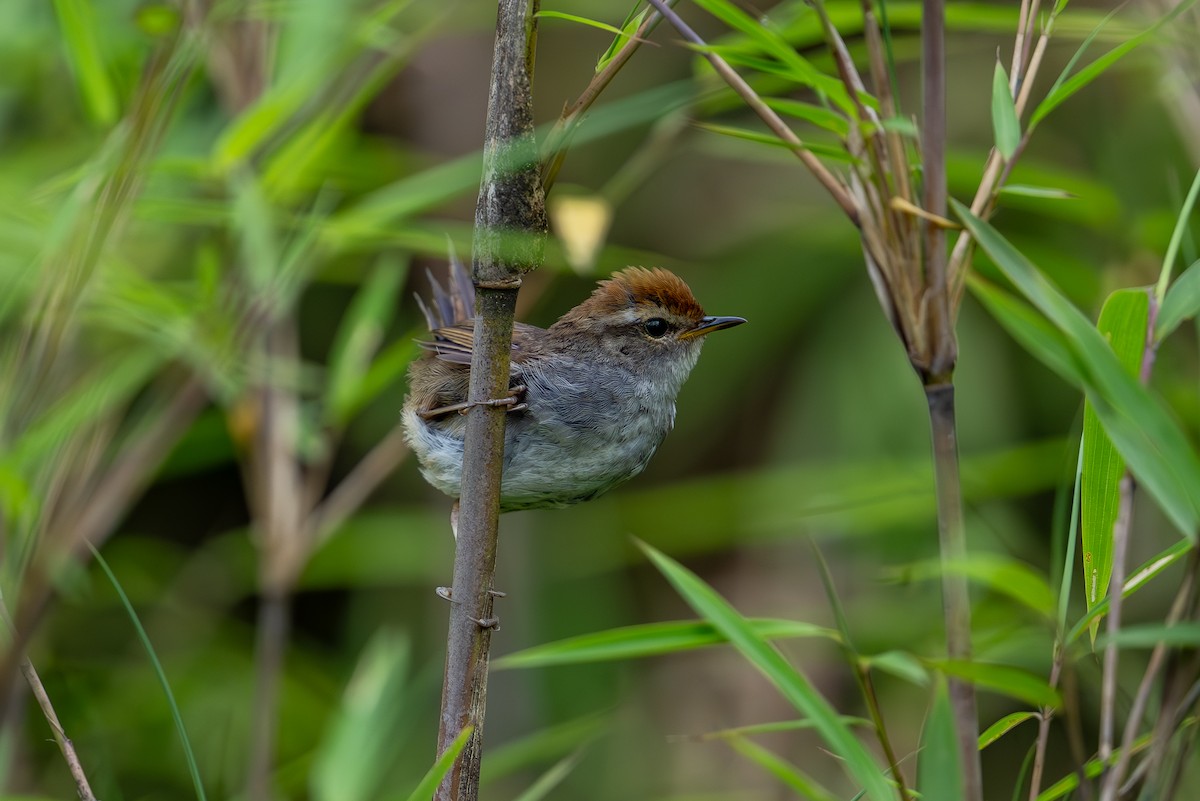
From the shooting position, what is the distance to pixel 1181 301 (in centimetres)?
147

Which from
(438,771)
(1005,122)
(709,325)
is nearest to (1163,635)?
(1005,122)

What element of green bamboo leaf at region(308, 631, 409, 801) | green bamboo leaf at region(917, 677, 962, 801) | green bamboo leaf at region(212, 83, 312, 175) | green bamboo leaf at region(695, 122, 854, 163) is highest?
green bamboo leaf at region(212, 83, 312, 175)

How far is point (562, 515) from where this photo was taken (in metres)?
5.00

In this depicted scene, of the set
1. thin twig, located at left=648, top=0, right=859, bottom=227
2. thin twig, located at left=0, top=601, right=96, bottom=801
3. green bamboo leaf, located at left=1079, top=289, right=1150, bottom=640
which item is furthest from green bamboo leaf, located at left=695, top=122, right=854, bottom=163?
thin twig, located at left=0, top=601, right=96, bottom=801

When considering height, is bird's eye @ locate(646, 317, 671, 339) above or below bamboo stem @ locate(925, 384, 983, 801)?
above

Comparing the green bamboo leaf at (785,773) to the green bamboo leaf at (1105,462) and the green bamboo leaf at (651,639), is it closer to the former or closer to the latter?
the green bamboo leaf at (651,639)

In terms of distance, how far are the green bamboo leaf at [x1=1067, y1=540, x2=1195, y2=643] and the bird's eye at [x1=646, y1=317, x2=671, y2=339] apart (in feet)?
5.20

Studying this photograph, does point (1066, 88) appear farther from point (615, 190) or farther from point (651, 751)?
point (651, 751)

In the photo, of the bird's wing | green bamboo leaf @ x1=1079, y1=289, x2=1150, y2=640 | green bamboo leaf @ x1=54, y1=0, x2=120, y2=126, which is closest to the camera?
green bamboo leaf @ x1=1079, y1=289, x2=1150, y2=640

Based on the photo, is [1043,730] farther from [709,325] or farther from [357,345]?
[357,345]

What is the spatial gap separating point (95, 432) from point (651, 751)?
10.6 feet

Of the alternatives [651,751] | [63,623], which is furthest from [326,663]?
[651,751]

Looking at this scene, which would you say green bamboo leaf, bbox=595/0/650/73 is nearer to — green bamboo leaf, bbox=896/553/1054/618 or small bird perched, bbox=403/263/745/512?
green bamboo leaf, bbox=896/553/1054/618

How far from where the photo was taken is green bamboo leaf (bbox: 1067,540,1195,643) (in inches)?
55.1
